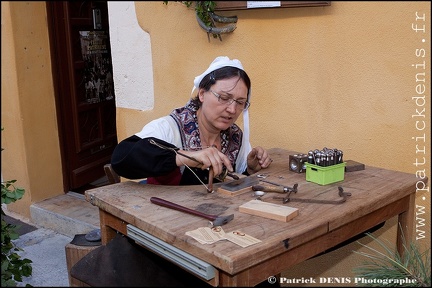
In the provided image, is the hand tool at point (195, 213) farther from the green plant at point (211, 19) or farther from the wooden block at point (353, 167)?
the green plant at point (211, 19)

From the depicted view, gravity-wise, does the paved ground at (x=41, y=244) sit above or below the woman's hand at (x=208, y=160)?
below

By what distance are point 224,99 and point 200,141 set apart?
0.23m

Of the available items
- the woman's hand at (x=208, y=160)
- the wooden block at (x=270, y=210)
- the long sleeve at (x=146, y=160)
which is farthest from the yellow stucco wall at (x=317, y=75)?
the wooden block at (x=270, y=210)

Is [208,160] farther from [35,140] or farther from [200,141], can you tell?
[35,140]

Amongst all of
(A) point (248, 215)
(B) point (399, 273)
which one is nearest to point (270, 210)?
(A) point (248, 215)

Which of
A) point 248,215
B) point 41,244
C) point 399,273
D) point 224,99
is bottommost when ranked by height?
point 41,244

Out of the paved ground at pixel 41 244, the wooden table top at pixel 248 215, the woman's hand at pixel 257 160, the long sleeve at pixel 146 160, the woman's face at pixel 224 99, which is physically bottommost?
the paved ground at pixel 41 244

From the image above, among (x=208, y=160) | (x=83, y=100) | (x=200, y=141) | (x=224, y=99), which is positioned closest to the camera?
(x=208, y=160)

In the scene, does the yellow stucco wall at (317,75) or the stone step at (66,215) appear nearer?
the yellow stucco wall at (317,75)

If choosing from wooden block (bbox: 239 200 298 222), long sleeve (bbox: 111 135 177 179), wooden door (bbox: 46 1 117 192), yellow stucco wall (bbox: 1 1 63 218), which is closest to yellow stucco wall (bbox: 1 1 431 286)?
yellow stucco wall (bbox: 1 1 63 218)

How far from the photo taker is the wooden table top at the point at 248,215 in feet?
4.08

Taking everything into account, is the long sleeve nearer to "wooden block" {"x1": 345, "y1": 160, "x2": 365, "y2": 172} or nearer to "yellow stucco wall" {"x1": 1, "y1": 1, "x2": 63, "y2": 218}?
"yellow stucco wall" {"x1": 1, "y1": 1, "x2": 63, "y2": 218}

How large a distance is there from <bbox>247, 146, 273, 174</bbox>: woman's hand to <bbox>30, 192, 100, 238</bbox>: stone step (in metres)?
1.61

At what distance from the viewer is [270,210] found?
1.45 meters
